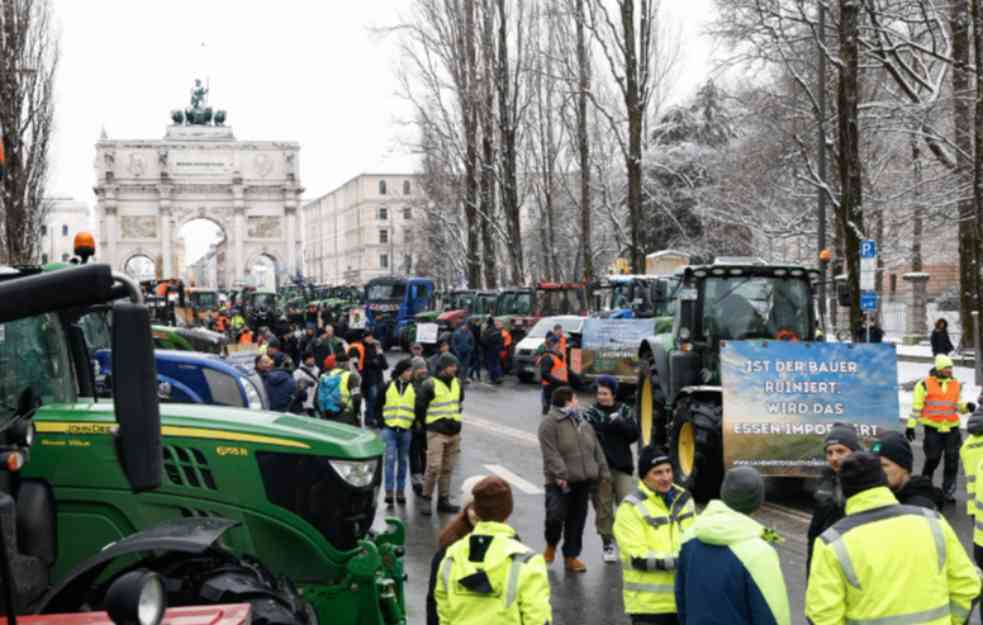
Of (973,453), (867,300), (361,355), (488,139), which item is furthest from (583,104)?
(973,453)

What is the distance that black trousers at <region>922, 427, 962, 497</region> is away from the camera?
13008mm

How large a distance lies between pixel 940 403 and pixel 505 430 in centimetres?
881

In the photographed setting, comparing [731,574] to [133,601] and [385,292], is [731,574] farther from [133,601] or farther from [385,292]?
[385,292]

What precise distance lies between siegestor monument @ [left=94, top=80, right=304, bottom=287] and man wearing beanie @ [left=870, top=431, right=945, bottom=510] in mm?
100701

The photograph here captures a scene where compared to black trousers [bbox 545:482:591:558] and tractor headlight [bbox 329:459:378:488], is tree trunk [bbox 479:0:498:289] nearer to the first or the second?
black trousers [bbox 545:482:591:558]

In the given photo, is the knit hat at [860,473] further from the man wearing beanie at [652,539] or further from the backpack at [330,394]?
the backpack at [330,394]

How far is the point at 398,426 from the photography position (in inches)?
544

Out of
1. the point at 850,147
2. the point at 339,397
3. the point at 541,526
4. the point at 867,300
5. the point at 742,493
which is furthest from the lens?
the point at 850,147

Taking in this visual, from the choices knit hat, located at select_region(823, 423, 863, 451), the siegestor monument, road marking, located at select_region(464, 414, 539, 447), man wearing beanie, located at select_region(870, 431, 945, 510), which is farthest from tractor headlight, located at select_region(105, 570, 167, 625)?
the siegestor monument

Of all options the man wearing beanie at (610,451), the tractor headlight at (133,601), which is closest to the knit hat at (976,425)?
the man wearing beanie at (610,451)

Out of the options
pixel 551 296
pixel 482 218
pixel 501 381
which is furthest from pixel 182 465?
pixel 482 218

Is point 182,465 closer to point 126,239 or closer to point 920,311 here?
point 920,311

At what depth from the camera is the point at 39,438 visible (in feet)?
18.7

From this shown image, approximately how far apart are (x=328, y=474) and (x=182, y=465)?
789 mm
